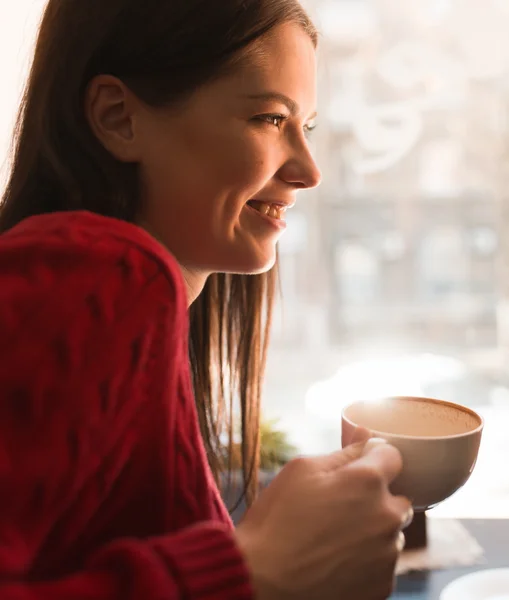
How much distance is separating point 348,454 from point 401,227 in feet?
3.61

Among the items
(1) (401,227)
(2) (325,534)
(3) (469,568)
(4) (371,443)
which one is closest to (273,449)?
(3) (469,568)

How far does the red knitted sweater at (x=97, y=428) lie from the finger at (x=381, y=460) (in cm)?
15

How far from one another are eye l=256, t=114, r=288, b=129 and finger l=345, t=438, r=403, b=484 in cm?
36

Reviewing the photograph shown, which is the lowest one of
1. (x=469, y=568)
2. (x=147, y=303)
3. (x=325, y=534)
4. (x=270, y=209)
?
(x=469, y=568)

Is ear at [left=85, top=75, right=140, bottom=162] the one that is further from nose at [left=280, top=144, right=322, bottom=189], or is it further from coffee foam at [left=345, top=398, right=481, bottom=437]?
coffee foam at [left=345, top=398, right=481, bottom=437]

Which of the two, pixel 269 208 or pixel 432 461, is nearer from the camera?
pixel 432 461

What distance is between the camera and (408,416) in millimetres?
811

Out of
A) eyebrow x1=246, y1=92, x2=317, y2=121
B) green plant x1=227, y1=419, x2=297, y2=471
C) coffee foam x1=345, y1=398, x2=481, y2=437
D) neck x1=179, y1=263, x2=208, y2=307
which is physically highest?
eyebrow x1=246, y1=92, x2=317, y2=121

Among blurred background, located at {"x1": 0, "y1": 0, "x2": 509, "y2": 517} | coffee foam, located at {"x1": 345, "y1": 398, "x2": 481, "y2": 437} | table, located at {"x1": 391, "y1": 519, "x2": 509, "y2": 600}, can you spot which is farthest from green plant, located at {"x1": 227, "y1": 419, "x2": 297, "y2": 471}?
coffee foam, located at {"x1": 345, "y1": 398, "x2": 481, "y2": 437}

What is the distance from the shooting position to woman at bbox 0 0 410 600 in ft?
→ 1.43

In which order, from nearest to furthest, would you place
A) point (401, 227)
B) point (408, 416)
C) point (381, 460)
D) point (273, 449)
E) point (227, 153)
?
point (381, 460), point (227, 153), point (408, 416), point (273, 449), point (401, 227)

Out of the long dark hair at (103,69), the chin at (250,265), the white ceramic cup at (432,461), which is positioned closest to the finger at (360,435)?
the white ceramic cup at (432,461)

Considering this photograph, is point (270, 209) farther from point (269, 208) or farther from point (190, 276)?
point (190, 276)

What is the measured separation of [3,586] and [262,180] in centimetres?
48
